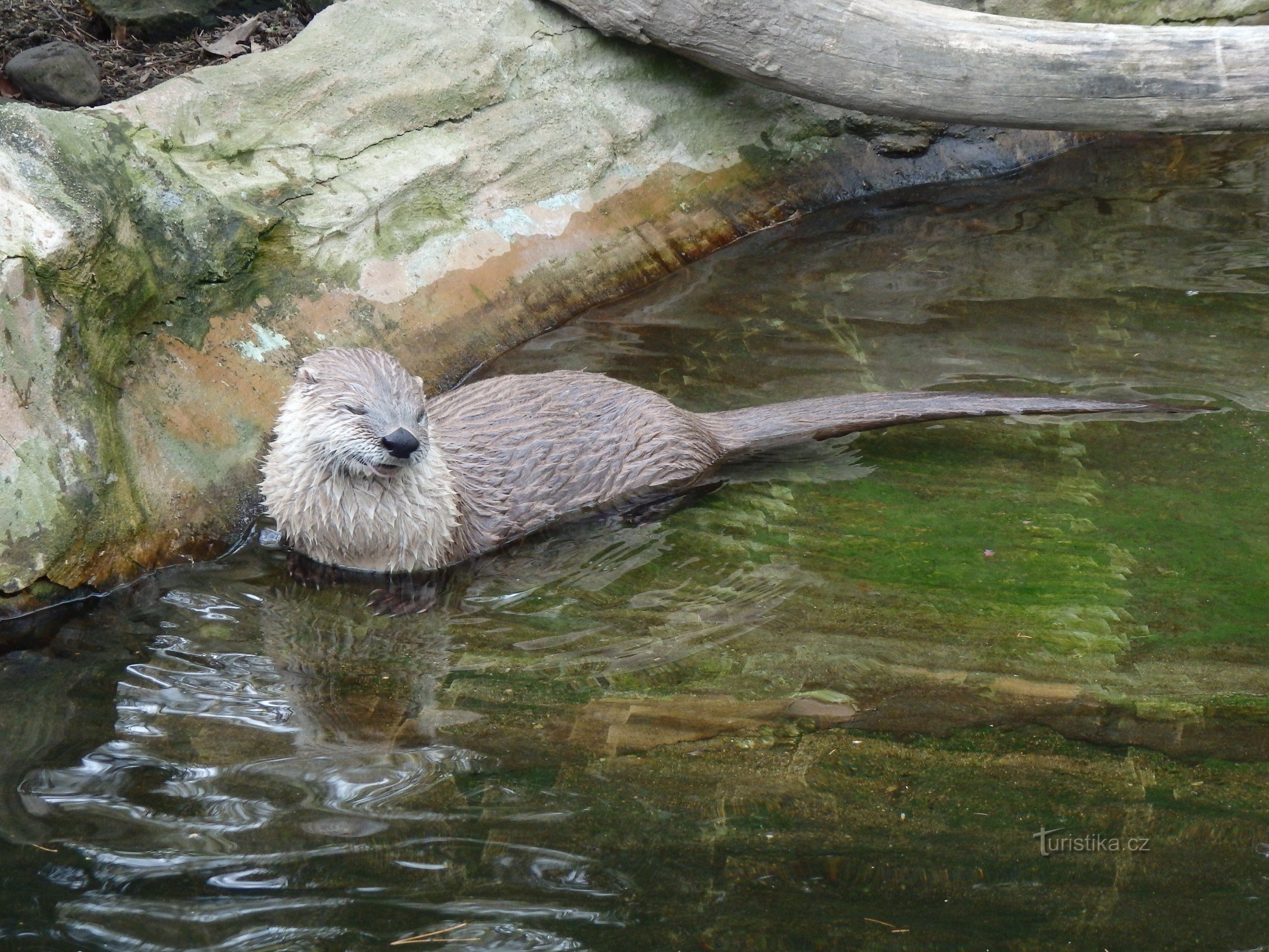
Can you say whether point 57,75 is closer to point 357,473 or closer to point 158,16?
point 158,16

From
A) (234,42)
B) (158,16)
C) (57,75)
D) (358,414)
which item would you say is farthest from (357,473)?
(158,16)

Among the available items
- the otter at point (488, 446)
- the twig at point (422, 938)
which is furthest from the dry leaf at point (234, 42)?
the twig at point (422, 938)

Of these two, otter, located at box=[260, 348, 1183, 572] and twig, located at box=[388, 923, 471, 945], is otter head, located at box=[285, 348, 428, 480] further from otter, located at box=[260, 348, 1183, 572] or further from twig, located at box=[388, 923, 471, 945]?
twig, located at box=[388, 923, 471, 945]

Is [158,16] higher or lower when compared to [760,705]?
higher

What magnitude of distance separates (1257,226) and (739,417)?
2.36 m

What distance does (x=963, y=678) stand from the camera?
2465 millimetres

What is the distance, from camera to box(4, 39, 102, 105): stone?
4.50 m

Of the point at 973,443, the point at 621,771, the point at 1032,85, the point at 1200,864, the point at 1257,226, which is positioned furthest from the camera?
the point at 1257,226

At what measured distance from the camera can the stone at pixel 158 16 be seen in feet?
16.8

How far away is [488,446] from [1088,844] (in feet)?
5.92

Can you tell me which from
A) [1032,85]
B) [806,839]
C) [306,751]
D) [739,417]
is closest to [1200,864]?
[806,839]

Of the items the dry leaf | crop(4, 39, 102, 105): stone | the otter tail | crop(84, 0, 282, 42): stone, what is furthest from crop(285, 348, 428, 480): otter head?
crop(84, 0, 282, 42): stone

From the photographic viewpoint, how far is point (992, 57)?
4.21 meters

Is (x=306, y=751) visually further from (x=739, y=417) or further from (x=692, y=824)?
(x=739, y=417)
